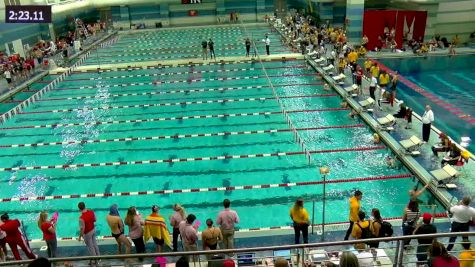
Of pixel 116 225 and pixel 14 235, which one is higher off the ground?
pixel 116 225

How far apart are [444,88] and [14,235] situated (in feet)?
54.2

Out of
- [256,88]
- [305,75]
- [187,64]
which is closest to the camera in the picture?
[256,88]

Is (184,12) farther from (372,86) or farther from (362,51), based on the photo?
(372,86)

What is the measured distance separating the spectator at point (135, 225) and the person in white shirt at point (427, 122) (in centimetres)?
829

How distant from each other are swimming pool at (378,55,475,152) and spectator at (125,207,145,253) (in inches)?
376

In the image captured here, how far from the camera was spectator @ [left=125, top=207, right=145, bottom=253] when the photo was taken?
670 cm

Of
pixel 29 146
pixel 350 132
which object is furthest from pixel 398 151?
pixel 29 146

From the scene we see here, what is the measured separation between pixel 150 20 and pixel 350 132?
3175cm

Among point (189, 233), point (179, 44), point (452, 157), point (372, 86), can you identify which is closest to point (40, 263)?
point (189, 233)

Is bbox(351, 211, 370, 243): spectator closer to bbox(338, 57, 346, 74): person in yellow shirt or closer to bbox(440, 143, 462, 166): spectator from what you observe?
bbox(440, 143, 462, 166): spectator

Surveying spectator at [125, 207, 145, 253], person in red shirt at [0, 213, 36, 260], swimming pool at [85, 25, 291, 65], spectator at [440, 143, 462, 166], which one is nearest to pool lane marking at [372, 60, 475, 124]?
spectator at [440, 143, 462, 166]

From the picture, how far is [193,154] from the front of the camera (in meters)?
12.3

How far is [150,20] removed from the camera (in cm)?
4022

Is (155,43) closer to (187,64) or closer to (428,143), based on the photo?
(187,64)
